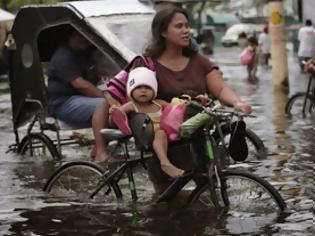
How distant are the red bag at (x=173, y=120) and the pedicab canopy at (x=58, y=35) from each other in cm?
308

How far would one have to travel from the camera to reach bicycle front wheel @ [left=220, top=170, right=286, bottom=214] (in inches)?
254

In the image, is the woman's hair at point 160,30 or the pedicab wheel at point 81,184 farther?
the pedicab wheel at point 81,184

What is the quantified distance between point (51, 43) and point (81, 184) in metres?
3.85

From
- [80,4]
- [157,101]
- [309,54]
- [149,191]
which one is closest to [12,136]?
[80,4]

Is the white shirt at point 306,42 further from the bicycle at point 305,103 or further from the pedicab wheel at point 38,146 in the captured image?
the pedicab wheel at point 38,146

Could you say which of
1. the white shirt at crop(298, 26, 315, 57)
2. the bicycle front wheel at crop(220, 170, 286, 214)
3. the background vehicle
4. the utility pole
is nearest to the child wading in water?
the bicycle front wheel at crop(220, 170, 286, 214)

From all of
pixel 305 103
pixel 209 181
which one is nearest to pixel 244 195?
pixel 209 181

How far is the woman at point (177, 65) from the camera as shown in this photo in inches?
274

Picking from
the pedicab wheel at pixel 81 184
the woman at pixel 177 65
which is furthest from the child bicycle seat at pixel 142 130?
the pedicab wheel at pixel 81 184

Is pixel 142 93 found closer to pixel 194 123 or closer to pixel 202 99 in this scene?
pixel 202 99

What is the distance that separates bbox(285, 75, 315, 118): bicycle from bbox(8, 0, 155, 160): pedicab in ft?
12.4

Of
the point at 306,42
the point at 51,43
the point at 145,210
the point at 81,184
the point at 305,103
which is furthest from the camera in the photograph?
the point at 306,42

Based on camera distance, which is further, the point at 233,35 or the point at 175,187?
the point at 233,35

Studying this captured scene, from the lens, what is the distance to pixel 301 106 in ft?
46.7
